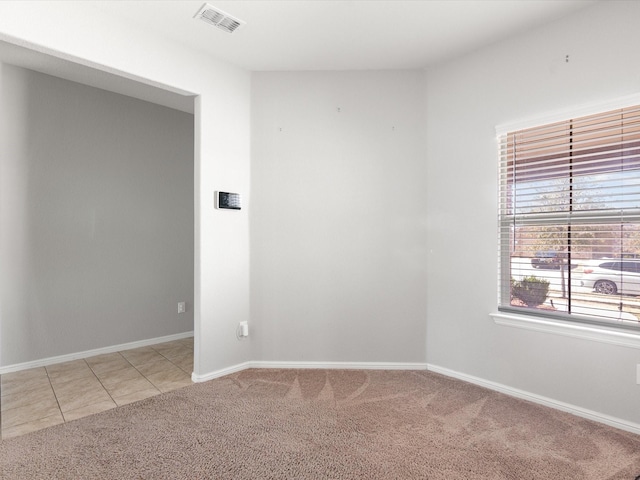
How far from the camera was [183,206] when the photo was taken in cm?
468

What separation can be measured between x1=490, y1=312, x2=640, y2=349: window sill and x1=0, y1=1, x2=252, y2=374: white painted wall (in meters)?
2.26

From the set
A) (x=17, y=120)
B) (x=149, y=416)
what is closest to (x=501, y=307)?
(x=149, y=416)

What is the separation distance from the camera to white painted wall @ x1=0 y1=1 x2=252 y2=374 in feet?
8.54

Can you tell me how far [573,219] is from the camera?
2.62 meters

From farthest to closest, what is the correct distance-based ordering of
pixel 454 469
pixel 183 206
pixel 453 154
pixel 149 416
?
pixel 183 206 → pixel 453 154 → pixel 149 416 → pixel 454 469

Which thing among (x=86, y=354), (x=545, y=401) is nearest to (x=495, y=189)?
(x=545, y=401)

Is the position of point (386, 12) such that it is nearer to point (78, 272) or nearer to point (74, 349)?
point (78, 272)

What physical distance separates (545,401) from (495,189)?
162 centimetres

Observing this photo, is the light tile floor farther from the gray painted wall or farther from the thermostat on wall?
the thermostat on wall

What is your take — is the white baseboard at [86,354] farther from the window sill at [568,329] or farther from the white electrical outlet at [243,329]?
the window sill at [568,329]

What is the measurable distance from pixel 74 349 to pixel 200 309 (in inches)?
66.2

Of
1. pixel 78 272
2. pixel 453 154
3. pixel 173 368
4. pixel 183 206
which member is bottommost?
pixel 173 368

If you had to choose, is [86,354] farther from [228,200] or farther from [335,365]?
[335,365]

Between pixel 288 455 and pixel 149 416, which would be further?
pixel 149 416
